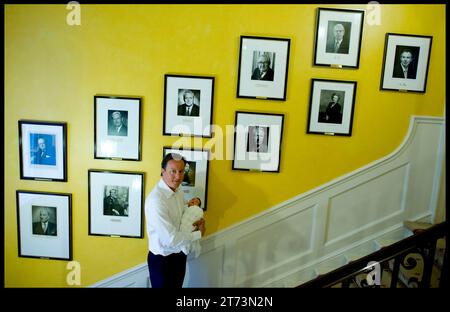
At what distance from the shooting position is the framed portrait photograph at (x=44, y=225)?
9.46 ft

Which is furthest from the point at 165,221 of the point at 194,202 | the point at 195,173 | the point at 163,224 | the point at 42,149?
the point at 42,149

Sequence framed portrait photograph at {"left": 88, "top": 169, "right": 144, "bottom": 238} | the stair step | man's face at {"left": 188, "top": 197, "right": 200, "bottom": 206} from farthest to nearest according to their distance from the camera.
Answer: the stair step → framed portrait photograph at {"left": 88, "top": 169, "right": 144, "bottom": 238} → man's face at {"left": 188, "top": 197, "right": 200, "bottom": 206}

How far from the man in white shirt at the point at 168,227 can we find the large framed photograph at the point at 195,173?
12.4 inches

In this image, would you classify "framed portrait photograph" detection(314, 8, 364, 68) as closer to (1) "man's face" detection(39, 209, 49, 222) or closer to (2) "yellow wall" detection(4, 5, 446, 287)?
(2) "yellow wall" detection(4, 5, 446, 287)

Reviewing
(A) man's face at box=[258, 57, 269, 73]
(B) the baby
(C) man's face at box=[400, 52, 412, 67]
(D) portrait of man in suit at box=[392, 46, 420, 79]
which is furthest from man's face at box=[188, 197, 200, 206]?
(C) man's face at box=[400, 52, 412, 67]

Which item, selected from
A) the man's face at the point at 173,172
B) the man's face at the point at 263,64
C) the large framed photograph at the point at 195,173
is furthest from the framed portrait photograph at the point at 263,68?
the man's face at the point at 173,172

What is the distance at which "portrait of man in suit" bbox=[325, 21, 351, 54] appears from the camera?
270 cm

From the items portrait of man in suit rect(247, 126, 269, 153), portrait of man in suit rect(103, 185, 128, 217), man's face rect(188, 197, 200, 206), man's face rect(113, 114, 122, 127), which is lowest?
portrait of man in suit rect(103, 185, 128, 217)

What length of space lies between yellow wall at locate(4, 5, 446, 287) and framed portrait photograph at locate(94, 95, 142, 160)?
0.06 m

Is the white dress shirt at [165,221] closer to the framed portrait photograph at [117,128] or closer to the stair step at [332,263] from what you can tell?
the framed portrait photograph at [117,128]

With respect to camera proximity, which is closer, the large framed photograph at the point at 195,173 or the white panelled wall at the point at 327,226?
the large framed photograph at the point at 195,173

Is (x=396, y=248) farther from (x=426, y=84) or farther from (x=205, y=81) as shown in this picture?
(x=205, y=81)

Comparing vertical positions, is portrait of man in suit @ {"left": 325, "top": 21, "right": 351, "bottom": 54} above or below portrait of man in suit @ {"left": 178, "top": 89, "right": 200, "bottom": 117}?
above

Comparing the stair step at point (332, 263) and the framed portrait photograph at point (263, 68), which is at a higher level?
the framed portrait photograph at point (263, 68)
